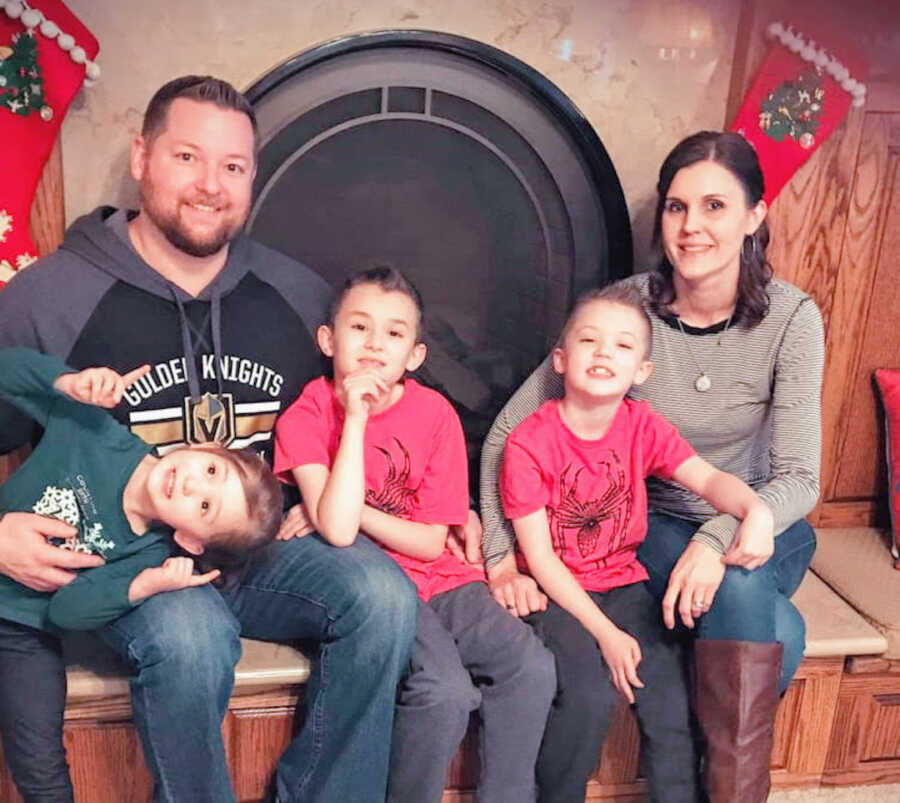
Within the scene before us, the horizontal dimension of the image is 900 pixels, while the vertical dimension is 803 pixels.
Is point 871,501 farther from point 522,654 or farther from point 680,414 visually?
point 522,654

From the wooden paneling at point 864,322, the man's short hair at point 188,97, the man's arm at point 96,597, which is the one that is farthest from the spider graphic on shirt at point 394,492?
the wooden paneling at point 864,322

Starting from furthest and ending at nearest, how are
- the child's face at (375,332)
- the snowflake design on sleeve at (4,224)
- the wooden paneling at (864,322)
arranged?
the wooden paneling at (864,322) < the snowflake design on sleeve at (4,224) < the child's face at (375,332)

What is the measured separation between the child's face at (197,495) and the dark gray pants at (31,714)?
0.88 feet

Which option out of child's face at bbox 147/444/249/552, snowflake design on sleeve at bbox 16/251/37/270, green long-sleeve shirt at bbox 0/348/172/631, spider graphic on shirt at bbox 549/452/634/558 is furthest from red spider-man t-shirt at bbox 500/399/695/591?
snowflake design on sleeve at bbox 16/251/37/270

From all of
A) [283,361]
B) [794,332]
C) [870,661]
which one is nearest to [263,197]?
[283,361]

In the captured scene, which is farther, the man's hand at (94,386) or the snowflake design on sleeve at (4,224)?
the snowflake design on sleeve at (4,224)

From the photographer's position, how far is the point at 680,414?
5.82ft

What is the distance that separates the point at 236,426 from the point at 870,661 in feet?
3.75

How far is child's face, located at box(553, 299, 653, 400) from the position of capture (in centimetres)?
157

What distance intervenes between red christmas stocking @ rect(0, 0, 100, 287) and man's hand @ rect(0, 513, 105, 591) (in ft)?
1.53

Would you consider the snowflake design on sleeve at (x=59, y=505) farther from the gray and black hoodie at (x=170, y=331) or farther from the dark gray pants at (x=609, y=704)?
the dark gray pants at (x=609, y=704)

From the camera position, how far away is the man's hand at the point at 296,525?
1.58 m

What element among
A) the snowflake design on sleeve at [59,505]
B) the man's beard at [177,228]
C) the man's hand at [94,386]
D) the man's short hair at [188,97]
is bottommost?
the snowflake design on sleeve at [59,505]

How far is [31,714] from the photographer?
1.43m
